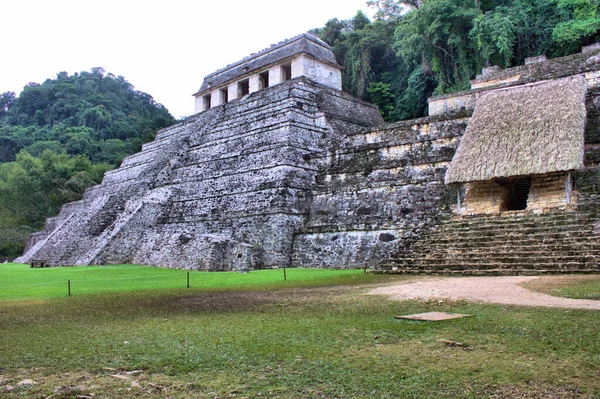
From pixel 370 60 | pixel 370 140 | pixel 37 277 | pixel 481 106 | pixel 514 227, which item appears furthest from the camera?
pixel 370 60

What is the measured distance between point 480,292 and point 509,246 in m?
3.28

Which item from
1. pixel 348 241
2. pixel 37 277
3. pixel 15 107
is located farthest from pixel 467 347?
pixel 15 107

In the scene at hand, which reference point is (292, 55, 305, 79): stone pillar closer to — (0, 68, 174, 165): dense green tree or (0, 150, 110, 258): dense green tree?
(0, 150, 110, 258): dense green tree

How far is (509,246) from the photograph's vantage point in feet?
30.9

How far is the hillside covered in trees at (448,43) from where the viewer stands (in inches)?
765

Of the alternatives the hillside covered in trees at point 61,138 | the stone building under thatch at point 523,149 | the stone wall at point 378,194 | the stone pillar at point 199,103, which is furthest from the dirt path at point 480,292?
the hillside covered in trees at point 61,138

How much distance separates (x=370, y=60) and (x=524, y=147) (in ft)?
62.9

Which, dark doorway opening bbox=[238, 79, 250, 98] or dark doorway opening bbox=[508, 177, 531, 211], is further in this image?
dark doorway opening bbox=[238, 79, 250, 98]

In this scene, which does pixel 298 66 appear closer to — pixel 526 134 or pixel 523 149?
pixel 526 134

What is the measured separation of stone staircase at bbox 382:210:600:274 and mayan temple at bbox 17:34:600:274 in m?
0.03

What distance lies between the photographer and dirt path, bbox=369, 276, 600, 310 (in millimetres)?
5340

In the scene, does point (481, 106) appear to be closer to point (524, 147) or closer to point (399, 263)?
point (524, 147)

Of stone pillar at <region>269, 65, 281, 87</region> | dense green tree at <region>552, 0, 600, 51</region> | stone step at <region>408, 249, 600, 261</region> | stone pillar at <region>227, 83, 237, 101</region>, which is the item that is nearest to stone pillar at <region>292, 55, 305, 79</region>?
stone pillar at <region>269, 65, 281, 87</region>

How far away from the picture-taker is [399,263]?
33.7 ft
